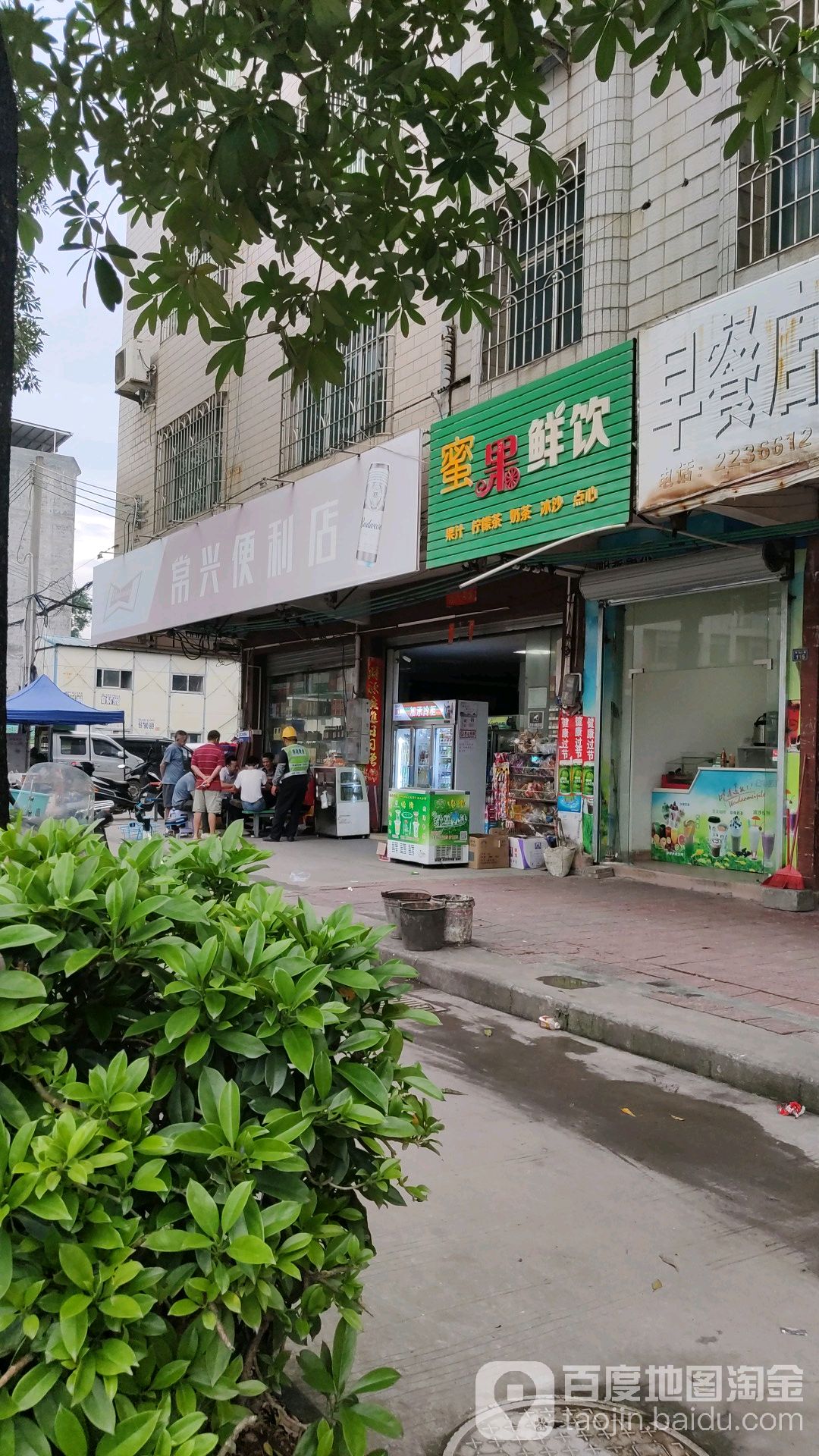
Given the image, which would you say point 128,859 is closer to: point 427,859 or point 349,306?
point 349,306

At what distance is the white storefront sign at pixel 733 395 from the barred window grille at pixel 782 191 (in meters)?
1.74

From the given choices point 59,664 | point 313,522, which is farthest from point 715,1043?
point 59,664

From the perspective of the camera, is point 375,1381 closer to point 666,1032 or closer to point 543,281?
point 666,1032

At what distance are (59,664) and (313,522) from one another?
21538 millimetres

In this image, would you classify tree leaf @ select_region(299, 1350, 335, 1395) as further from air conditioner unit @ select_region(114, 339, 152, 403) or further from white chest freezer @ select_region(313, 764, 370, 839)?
air conditioner unit @ select_region(114, 339, 152, 403)

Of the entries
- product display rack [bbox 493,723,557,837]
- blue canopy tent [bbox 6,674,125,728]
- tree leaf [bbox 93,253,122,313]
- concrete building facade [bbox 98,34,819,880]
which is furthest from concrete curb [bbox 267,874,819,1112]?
blue canopy tent [bbox 6,674,125,728]

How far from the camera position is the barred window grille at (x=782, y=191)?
28.5ft

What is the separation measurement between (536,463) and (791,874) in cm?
471

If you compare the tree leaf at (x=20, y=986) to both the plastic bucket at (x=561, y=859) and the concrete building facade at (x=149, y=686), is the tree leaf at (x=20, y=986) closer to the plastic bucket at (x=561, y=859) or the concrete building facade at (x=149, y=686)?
the plastic bucket at (x=561, y=859)

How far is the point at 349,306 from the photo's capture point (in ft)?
13.0

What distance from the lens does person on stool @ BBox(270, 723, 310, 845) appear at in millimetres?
15281

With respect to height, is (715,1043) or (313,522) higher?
(313,522)

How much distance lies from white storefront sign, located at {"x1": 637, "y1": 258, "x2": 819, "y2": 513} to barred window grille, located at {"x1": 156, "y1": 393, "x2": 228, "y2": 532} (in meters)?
11.7

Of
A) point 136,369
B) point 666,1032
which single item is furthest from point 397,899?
point 136,369
